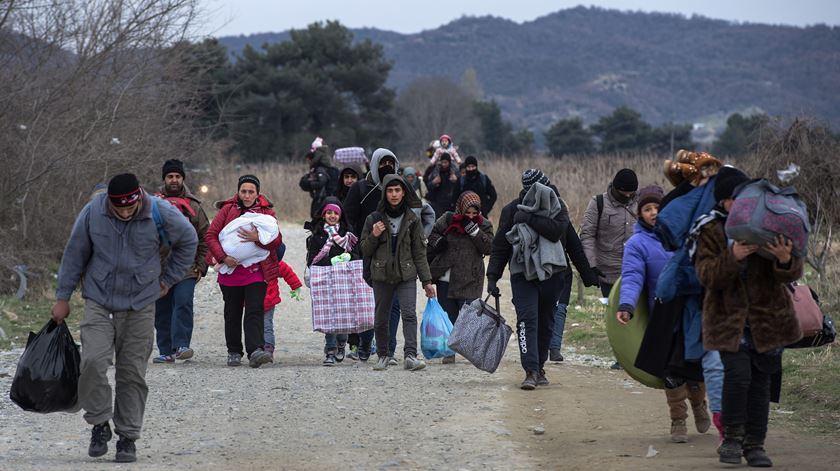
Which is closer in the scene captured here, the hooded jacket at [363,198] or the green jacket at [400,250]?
the green jacket at [400,250]

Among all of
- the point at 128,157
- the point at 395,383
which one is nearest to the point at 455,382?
the point at 395,383

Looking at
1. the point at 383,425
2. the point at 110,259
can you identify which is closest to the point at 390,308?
the point at 383,425

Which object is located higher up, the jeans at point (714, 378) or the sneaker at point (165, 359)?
the jeans at point (714, 378)

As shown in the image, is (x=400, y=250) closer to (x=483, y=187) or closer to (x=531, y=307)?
(x=531, y=307)

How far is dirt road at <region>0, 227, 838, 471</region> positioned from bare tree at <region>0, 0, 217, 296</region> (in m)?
8.01

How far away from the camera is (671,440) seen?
902 cm

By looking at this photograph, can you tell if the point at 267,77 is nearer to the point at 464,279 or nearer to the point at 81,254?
the point at 464,279

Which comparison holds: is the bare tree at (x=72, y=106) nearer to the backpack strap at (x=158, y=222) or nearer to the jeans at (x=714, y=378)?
the backpack strap at (x=158, y=222)

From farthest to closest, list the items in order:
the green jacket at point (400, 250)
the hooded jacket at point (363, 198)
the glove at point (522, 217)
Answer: the hooded jacket at point (363, 198)
the green jacket at point (400, 250)
the glove at point (522, 217)

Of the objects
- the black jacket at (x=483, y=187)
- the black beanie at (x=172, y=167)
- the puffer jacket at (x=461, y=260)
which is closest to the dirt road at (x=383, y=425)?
the puffer jacket at (x=461, y=260)

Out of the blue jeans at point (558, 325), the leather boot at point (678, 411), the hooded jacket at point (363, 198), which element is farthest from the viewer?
the blue jeans at point (558, 325)

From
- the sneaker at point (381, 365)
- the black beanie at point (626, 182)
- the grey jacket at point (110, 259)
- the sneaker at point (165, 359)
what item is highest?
the black beanie at point (626, 182)

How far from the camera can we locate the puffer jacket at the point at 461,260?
1322cm

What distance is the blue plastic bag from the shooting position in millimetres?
12878
